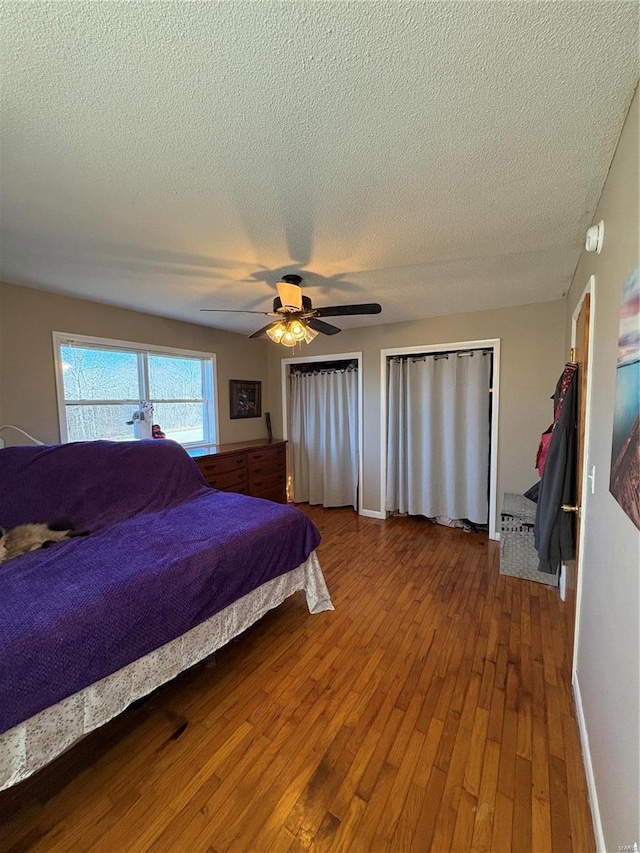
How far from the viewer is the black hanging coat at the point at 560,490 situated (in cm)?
193

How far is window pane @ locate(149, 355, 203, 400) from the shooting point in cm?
362

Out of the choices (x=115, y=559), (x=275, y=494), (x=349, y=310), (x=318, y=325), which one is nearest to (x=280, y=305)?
(x=318, y=325)

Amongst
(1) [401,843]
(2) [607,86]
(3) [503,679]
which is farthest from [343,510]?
(2) [607,86]

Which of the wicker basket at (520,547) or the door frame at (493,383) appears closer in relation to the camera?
the wicker basket at (520,547)

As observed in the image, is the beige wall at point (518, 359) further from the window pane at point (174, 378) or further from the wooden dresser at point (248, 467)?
the window pane at point (174, 378)

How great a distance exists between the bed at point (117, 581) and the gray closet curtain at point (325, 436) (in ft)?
6.97

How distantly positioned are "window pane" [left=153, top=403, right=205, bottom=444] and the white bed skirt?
7.85 feet

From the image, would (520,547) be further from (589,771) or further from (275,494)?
(275,494)

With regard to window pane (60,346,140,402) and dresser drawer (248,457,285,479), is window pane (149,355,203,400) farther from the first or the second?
dresser drawer (248,457,285,479)

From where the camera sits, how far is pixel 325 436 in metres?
4.69

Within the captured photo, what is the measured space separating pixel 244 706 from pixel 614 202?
8.72 ft

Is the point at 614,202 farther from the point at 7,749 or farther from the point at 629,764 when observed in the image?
the point at 7,749

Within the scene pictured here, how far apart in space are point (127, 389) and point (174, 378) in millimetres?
545

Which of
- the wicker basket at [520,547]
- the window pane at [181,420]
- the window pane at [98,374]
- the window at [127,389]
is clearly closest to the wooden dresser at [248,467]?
the window pane at [181,420]
